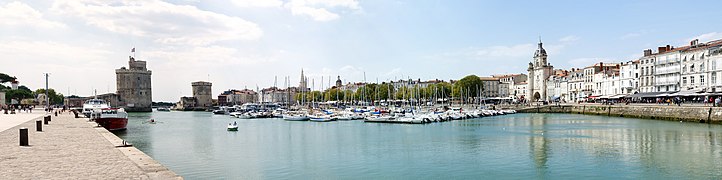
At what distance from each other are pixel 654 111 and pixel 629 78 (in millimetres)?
23747

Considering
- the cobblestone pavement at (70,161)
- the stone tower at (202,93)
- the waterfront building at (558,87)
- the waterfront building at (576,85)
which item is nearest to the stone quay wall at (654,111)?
the waterfront building at (576,85)

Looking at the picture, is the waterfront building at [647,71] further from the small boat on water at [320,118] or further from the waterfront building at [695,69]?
the small boat on water at [320,118]

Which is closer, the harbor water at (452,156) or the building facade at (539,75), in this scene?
the harbor water at (452,156)

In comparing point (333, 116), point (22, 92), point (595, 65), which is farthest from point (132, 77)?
point (595, 65)

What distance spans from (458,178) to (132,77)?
117 meters

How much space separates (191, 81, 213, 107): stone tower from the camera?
143m

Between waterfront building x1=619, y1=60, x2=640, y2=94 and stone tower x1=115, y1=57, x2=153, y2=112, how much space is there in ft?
330

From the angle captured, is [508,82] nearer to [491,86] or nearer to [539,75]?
[491,86]

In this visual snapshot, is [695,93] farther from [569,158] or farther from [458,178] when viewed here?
[458,178]

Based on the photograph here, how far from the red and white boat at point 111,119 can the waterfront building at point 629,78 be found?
68.4 m

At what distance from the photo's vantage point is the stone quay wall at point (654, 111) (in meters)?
45.7

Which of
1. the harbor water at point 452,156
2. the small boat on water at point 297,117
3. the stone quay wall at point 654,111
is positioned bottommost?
the harbor water at point 452,156

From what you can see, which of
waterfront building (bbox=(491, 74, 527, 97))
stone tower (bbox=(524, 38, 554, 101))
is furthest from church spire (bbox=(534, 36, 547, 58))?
waterfront building (bbox=(491, 74, 527, 97))

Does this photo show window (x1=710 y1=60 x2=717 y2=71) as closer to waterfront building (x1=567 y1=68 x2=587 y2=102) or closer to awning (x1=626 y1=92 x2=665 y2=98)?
awning (x1=626 y1=92 x2=665 y2=98)
